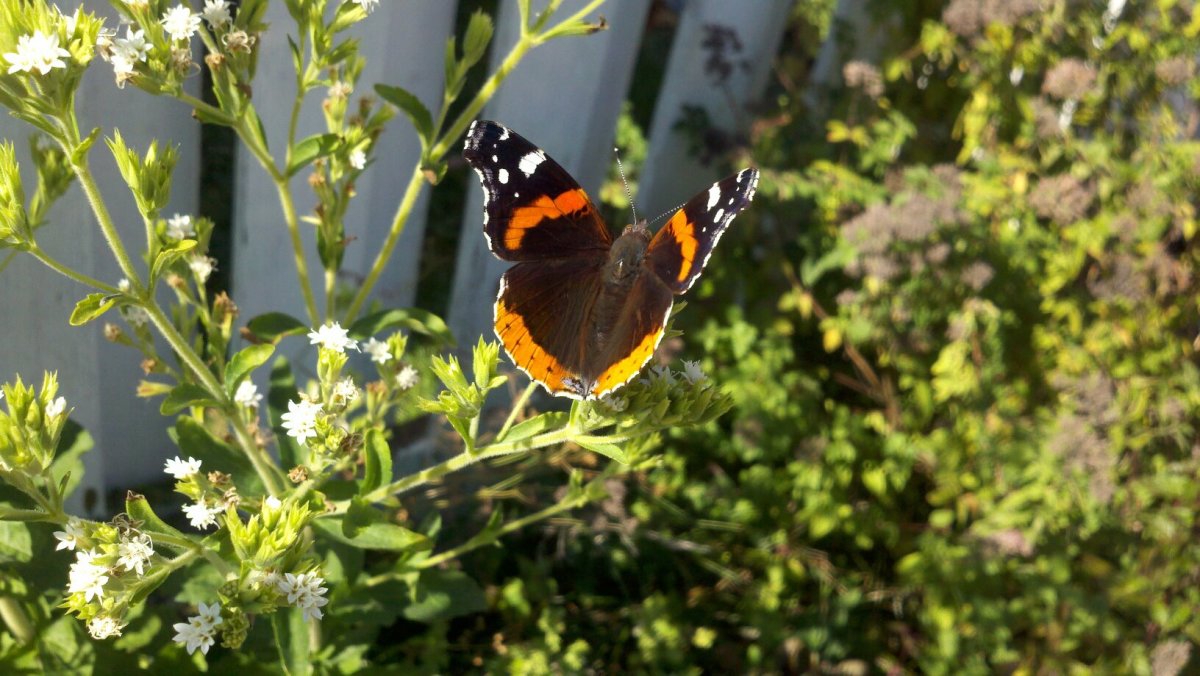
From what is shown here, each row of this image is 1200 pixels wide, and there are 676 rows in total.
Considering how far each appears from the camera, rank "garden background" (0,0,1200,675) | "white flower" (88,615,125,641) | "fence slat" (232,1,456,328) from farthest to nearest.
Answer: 1. "garden background" (0,0,1200,675)
2. "fence slat" (232,1,456,328)
3. "white flower" (88,615,125,641)

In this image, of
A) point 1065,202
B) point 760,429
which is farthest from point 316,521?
point 1065,202

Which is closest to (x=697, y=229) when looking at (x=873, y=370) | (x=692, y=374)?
(x=692, y=374)

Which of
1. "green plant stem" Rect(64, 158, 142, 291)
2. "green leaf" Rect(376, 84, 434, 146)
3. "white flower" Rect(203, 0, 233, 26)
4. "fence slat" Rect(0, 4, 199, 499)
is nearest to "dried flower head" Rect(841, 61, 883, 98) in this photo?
"green leaf" Rect(376, 84, 434, 146)

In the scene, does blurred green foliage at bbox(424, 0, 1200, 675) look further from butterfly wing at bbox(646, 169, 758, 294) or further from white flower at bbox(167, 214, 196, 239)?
white flower at bbox(167, 214, 196, 239)

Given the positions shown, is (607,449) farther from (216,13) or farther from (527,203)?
(216,13)

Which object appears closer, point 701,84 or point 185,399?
point 185,399

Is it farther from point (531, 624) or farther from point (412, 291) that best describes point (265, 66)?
point (531, 624)
